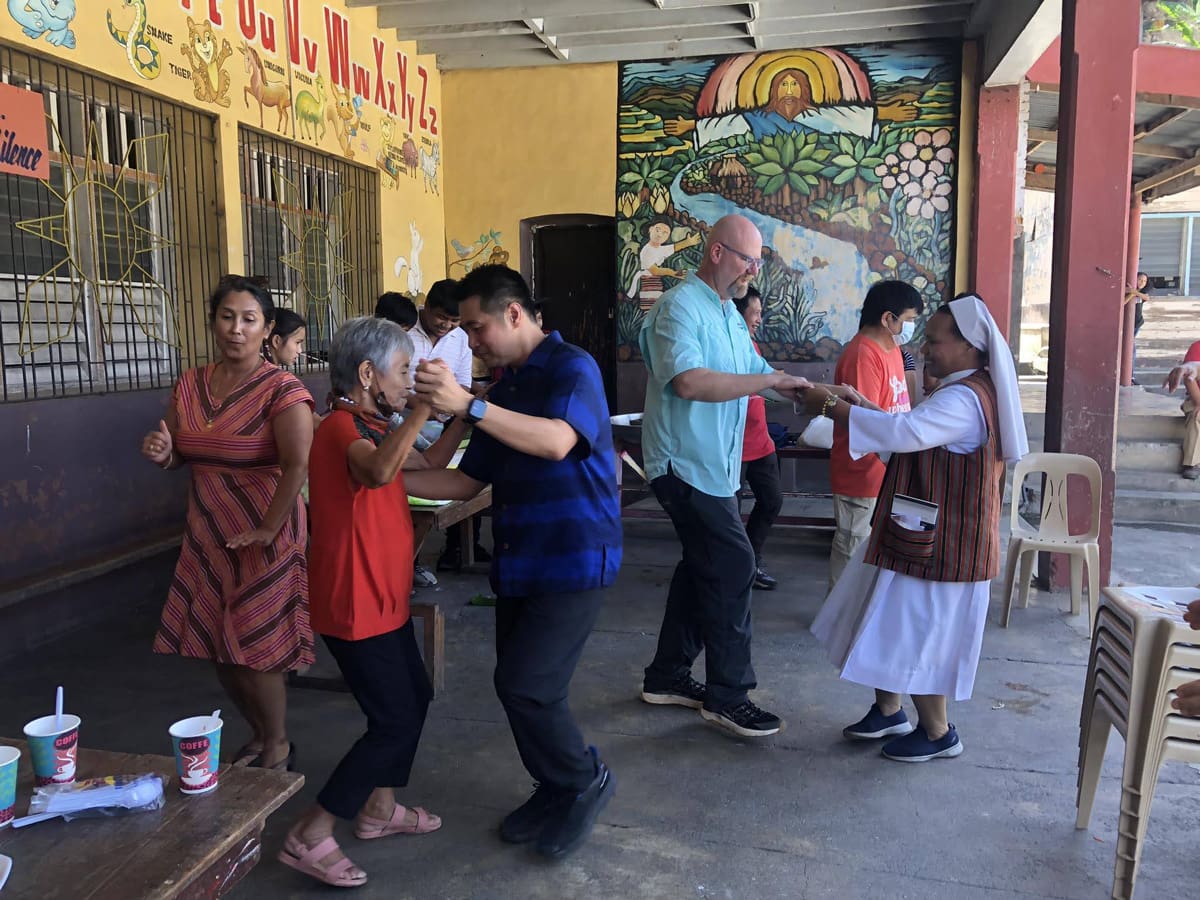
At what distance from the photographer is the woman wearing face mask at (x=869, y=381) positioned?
4.25m

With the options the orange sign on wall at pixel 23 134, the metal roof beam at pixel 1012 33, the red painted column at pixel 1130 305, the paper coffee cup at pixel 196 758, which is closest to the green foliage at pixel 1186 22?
the red painted column at pixel 1130 305

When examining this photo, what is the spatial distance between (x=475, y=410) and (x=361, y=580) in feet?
2.00

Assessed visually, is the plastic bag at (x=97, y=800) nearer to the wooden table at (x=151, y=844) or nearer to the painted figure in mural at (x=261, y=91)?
the wooden table at (x=151, y=844)

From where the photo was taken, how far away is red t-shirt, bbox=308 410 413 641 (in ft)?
7.83

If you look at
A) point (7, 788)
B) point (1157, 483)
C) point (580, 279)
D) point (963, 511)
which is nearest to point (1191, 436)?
point (1157, 483)

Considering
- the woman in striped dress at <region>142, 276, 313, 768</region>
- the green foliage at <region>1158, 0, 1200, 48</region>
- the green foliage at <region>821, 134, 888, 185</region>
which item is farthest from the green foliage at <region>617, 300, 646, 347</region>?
the green foliage at <region>1158, 0, 1200, 48</region>

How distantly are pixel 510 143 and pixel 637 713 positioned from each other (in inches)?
271

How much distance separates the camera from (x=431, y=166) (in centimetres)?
907

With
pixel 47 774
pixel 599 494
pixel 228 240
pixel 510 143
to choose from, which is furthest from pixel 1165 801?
pixel 510 143

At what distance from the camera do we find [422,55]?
345 inches

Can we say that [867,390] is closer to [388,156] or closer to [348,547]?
[348,547]

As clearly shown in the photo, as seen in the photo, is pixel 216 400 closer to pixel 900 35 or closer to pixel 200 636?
pixel 200 636

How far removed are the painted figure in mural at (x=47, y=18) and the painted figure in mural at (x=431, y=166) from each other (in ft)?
14.3

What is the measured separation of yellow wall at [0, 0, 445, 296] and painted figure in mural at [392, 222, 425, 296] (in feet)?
0.19
